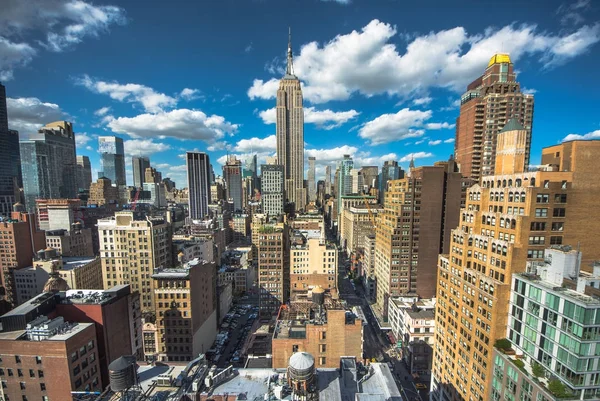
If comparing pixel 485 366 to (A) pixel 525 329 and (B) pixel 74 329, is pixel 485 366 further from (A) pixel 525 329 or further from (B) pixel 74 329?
(B) pixel 74 329

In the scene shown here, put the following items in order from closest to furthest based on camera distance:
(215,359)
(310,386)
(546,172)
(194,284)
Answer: (310,386) < (546,172) < (194,284) < (215,359)

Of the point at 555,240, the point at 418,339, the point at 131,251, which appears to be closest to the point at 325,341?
the point at 418,339

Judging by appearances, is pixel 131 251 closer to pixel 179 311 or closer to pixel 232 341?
pixel 179 311

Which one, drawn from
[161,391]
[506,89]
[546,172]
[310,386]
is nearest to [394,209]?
[546,172]

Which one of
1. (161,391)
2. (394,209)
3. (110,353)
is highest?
(394,209)

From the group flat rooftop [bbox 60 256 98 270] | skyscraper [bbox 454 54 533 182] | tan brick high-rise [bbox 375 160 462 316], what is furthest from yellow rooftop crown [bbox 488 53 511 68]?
flat rooftop [bbox 60 256 98 270]

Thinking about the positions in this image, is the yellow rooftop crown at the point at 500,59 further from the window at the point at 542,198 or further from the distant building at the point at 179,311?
the distant building at the point at 179,311
